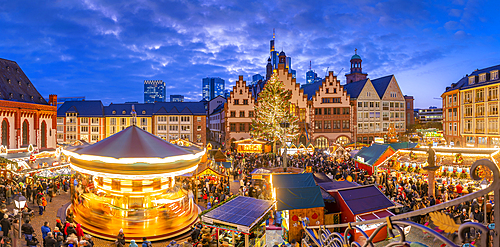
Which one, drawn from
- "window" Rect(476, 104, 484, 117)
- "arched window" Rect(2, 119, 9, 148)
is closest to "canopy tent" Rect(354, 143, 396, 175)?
"window" Rect(476, 104, 484, 117)

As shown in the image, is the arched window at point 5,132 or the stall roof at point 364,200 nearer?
the stall roof at point 364,200

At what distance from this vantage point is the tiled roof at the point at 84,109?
57.2 metres

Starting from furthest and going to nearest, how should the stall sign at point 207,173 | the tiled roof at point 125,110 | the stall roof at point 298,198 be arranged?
the tiled roof at point 125,110 < the stall sign at point 207,173 < the stall roof at point 298,198

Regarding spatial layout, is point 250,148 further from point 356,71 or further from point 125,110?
point 356,71

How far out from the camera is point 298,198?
12281 millimetres

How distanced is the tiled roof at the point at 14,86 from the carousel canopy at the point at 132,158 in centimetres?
3872

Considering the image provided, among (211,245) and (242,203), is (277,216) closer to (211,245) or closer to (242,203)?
(242,203)

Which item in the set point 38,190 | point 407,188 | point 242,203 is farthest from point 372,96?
point 38,190

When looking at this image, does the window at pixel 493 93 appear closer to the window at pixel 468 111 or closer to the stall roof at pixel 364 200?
the window at pixel 468 111

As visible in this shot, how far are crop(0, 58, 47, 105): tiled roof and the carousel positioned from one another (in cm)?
3857

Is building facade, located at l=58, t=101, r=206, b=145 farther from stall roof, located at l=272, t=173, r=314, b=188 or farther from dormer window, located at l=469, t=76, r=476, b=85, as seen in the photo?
dormer window, located at l=469, t=76, r=476, b=85

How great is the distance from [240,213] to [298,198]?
3638 mm

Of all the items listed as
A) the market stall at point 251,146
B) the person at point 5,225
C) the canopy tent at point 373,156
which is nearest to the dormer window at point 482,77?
the canopy tent at point 373,156

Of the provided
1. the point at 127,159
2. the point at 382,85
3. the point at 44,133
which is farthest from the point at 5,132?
the point at 382,85
